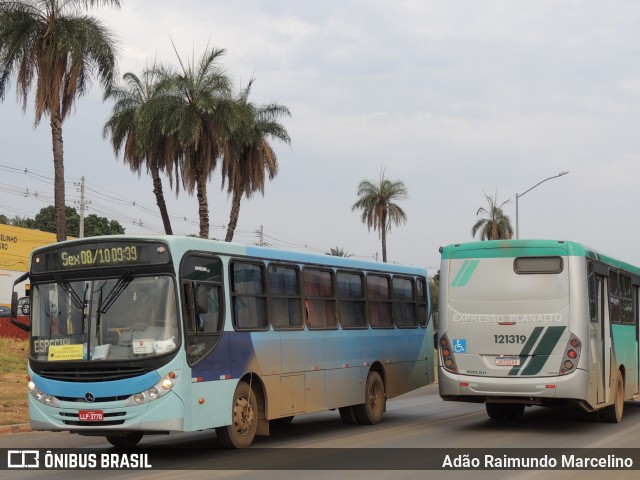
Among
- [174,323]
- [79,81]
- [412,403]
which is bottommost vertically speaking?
[412,403]

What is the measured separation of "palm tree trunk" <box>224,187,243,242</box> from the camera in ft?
139

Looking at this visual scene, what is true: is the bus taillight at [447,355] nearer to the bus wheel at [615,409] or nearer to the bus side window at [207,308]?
the bus wheel at [615,409]

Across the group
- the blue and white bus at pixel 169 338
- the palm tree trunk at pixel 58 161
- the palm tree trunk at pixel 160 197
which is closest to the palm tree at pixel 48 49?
the palm tree trunk at pixel 58 161

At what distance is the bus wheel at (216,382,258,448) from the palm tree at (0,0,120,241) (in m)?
17.6

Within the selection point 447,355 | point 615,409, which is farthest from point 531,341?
point 615,409

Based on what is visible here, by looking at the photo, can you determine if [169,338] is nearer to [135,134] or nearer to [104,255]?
[104,255]

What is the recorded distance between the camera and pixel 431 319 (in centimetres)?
2212

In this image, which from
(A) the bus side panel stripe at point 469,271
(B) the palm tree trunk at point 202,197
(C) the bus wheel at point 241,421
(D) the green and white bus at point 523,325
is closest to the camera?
(C) the bus wheel at point 241,421

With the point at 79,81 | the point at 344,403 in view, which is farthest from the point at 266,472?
the point at 79,81

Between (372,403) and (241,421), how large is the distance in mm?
4989

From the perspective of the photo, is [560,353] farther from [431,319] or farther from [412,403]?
[412,403]

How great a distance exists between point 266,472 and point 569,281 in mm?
6854

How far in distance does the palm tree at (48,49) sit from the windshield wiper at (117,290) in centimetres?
1819

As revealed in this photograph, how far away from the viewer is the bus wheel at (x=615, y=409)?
61.1 feet
